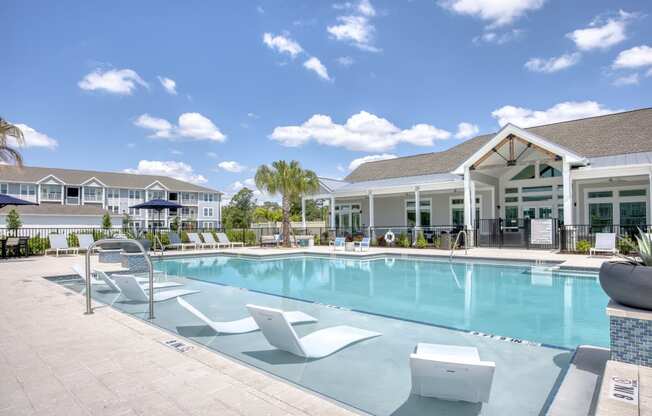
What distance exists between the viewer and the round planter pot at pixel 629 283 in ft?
10.7

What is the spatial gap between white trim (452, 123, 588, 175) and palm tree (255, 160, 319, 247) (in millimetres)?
7890

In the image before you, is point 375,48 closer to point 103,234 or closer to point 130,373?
point 103,234

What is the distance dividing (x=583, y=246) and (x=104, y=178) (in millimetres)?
56987

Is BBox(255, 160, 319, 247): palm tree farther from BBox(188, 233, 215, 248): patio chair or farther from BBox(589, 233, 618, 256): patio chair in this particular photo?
BBox(589, 233, 618, 256): patio chair

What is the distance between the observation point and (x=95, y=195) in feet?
174

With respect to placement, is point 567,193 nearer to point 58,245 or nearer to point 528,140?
point 528,140

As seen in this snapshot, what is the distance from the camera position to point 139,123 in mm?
40000

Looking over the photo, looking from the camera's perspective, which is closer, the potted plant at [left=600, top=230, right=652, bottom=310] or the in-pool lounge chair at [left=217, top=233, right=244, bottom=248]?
the potted plant at [left=600, top=230, right=652, bottom=310]

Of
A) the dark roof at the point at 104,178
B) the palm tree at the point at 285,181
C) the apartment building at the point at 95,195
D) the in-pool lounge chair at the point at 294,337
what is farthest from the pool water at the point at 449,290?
the dark roof at the point at 104,178

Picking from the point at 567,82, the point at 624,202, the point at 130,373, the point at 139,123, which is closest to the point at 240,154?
the point at 139,123

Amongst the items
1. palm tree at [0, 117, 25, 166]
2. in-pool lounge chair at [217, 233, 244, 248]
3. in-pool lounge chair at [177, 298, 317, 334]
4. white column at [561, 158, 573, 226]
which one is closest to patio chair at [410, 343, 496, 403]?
in-pool lounge chair at [177, 298, 317, 334]

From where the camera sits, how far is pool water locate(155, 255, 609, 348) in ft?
19.9

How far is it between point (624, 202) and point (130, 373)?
68.7 ft

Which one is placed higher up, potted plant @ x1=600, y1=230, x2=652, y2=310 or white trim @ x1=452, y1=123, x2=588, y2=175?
white trim @ x1=452, y1=123, x2=588, y2=175
